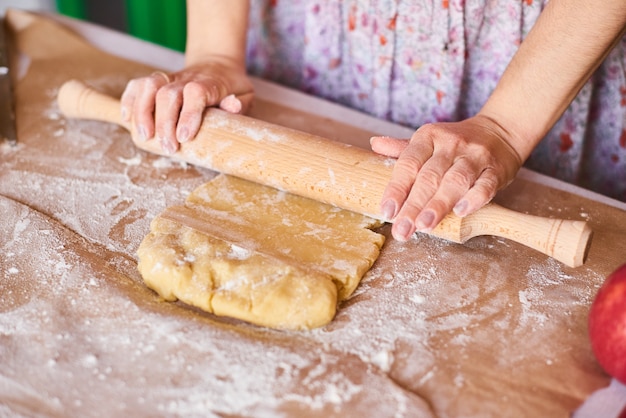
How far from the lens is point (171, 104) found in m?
1.56

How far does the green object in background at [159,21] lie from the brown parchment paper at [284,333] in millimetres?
1684

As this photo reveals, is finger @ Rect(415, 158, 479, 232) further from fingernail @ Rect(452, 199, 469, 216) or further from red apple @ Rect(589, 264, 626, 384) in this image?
red apple @ Rect(589, 264, 626, 384)

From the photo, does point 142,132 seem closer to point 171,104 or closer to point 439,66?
point 171,104

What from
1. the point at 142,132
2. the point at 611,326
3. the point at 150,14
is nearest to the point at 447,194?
the point at 611,326

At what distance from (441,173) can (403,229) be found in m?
0.15

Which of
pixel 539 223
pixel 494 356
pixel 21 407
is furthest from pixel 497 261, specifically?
pixel 21 407

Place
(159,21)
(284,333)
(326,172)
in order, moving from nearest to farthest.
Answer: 1. (284,333)
2. (326,172)
3. (159,21)

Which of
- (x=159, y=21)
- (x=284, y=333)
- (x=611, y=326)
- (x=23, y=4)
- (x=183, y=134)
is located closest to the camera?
(x=611, y=326)

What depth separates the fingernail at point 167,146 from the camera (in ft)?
5.06

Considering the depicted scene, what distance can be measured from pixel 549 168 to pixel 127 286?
1270 mm

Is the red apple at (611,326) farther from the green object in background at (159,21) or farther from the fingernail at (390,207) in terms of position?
the green object in background at (159,21)

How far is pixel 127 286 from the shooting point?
1.27 m

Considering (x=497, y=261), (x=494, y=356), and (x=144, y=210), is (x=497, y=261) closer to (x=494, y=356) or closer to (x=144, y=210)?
(x=494, y=356)

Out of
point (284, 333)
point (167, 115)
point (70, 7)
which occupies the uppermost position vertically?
point (167, 115)
